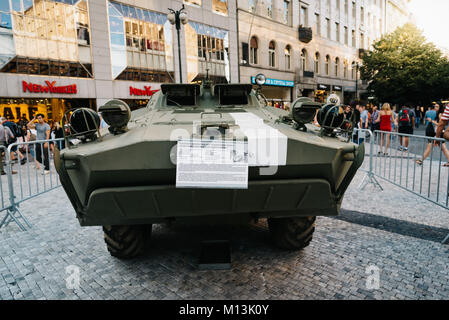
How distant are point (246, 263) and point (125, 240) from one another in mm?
1321

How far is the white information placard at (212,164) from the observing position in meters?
2.54

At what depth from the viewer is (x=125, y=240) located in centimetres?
363

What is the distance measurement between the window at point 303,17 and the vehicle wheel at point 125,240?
1193 inches

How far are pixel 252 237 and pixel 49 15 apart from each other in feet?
52.8

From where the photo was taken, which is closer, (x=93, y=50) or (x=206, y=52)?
(x=93, y=50)

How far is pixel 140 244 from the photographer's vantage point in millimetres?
3742

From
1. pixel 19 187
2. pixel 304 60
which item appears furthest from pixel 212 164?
pixel 304 60

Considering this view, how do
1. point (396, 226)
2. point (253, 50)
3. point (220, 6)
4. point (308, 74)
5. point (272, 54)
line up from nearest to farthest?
1. point (396, 226)
2. point (220, 6)
3. point (253, 50)
4. point (272, 54)
5. point (308, 74)

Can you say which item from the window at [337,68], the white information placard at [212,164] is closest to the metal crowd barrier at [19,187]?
the white information placard at [212,164]

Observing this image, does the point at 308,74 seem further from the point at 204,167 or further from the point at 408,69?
the point at 204,167

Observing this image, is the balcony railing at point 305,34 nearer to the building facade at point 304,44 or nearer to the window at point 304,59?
the building facade at point 304,44

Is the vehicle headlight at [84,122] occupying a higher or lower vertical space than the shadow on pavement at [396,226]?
higher

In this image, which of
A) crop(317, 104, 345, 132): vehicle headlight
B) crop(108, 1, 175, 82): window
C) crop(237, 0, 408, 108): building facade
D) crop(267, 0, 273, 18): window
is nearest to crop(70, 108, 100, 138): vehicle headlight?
crop(317, 104, 345, 132): vehicle headlight
